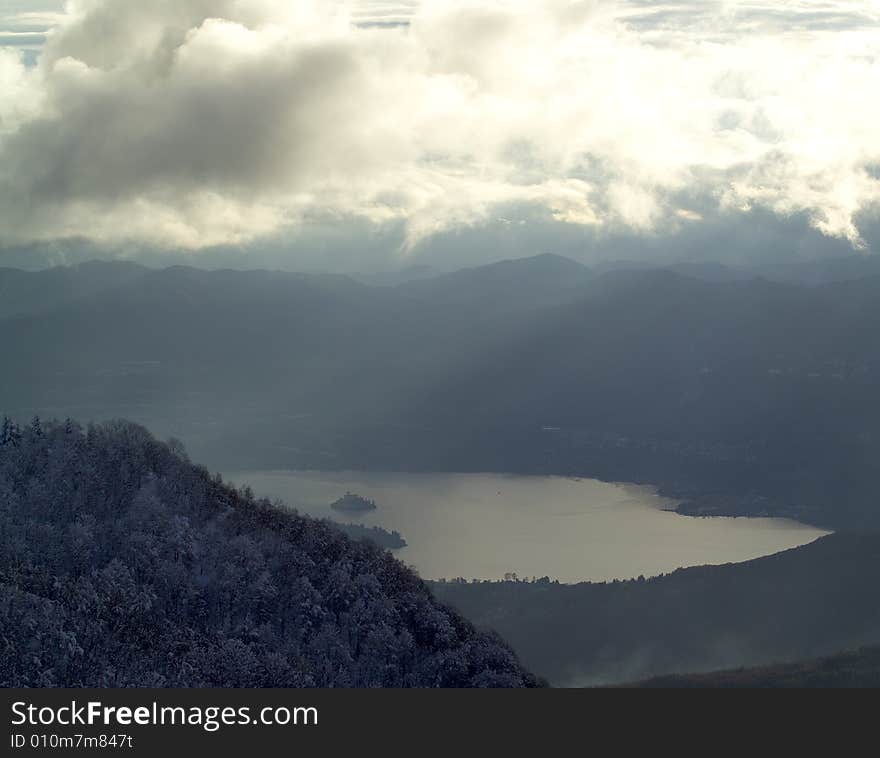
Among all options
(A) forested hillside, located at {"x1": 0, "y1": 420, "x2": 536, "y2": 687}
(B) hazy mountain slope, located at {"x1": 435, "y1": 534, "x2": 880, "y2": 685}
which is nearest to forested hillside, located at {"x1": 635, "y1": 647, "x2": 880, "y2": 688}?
(B) hazy mountain slope, located at {"x1": 435, "y1": 534, "x2": 880, "y2": 685}

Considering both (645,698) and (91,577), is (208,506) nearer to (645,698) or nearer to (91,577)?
(91,577)

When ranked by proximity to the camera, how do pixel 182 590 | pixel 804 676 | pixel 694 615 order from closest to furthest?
pixel 182 590 → pixel 804 676 → pixel 694 615

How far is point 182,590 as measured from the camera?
47875mm

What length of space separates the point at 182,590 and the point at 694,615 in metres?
76.5

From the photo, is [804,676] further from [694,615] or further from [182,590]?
[182,590]

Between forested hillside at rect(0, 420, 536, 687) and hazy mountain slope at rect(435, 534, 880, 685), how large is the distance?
43.6 m

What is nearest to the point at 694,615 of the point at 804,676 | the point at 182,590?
the point at 804,676

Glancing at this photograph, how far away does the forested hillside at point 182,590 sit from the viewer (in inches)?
1640

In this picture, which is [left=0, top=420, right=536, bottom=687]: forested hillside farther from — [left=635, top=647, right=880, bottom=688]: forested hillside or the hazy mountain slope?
the hazy mountain slope

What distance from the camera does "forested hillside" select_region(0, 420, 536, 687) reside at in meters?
41.7

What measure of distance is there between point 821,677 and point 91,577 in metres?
49.3

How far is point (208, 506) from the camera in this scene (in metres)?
55.3

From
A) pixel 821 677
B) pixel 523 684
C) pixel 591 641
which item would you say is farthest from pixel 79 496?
pixel 591 641

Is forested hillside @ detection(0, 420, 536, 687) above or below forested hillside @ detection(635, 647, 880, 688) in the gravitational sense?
above
